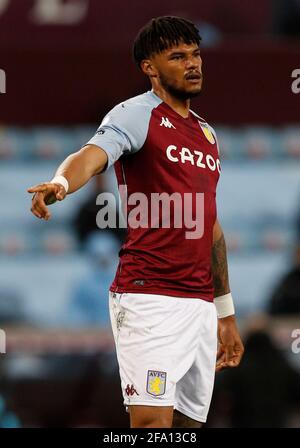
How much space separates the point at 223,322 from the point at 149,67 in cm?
124

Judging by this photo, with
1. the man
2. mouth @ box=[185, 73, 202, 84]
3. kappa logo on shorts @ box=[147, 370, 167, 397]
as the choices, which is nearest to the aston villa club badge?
the man

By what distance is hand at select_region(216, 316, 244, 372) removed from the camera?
5898 millimetres

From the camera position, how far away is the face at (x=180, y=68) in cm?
548

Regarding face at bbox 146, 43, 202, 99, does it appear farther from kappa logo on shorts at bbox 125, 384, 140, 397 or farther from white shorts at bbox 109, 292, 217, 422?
kappa logo on shorts at bbox 125, 384, 140, 397

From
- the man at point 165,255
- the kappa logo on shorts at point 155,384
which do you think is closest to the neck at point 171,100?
the man at point 165,255

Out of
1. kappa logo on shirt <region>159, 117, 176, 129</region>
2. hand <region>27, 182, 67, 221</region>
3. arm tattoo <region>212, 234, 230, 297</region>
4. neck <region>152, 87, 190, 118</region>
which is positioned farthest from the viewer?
arm tattoo <region>212, 234, 230, 297</region>

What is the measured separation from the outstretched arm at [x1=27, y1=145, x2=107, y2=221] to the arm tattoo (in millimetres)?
968

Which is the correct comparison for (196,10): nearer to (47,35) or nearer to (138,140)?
(47,35)

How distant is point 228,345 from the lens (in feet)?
19.4

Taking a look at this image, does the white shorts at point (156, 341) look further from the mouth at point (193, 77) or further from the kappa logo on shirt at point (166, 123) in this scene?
the mouth at point (193, 77)

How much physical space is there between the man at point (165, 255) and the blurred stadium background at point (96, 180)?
343 cm

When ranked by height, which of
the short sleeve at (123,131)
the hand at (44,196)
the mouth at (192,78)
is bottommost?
the hand at (44,196)

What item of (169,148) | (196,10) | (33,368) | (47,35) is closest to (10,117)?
(47,35)

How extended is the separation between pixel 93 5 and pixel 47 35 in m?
0.52
